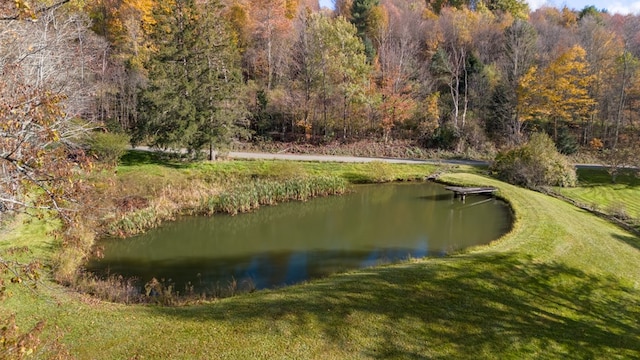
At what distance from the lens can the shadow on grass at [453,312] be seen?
8.12 metres

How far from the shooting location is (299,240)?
16.8 m

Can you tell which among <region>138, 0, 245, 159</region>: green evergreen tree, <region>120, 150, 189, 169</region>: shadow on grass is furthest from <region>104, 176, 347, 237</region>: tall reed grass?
<region>120, 150, 189, 169</region>: shadow on grass

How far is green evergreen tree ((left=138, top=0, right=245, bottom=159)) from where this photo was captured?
78.3 feet

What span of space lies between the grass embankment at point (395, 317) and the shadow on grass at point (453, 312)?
0.03 m

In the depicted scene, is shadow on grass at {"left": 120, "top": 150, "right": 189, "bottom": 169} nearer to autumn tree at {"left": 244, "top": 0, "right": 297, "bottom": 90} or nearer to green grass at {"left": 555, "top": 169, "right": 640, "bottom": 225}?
autumn tree at {"left": 244, "top": 0, "right": 297, "bottom": 90}

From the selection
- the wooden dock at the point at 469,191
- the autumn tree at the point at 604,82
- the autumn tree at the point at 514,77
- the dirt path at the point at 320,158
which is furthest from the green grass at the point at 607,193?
the autumn tree at the point at 604,82

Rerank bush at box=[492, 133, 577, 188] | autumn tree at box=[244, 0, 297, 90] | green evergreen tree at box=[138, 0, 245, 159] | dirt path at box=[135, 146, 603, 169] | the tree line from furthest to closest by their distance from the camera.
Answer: autumn tree at box=[244, 0, 297, 90] < the tree line < dirt path at box=[135, 146, 603, 169] < bush at box=[492, 133, 577, 188] < green evergreen tree at box=[138, 0, 245, 159]

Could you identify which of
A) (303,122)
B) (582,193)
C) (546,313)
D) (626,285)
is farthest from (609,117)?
(546,313)

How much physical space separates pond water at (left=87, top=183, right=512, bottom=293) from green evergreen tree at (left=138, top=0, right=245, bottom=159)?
287 inches

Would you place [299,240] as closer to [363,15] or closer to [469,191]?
[469,191]

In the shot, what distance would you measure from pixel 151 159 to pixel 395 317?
21008 millimetres

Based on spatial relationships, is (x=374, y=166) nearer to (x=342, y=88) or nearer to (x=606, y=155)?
(x=342, y=88)

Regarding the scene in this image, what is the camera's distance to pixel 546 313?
9664 millimetres

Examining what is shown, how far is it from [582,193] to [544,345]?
2058 cm
